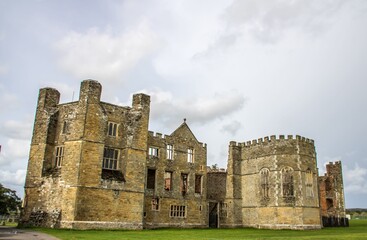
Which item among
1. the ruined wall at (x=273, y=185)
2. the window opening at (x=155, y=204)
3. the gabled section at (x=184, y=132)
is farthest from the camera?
the gabled section at (x=184, y=132)

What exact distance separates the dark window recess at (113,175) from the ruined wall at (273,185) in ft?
50.7

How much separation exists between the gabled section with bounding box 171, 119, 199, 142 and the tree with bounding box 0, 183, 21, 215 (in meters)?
16.2

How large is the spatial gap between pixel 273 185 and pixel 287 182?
4.98 feet

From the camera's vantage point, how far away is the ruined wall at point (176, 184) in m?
34.3

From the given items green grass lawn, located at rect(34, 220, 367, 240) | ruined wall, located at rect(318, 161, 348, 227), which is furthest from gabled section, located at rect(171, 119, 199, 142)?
ruined wall, located at rect(318, 161, 348, 227)

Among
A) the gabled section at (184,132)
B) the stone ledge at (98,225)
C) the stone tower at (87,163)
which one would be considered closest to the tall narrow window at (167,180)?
the gabled section at (184,132)

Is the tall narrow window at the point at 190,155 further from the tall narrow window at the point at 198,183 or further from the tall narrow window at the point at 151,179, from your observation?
the tall narrow window at the point at 151,179

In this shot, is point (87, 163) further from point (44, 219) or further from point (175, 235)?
point (175, 235)

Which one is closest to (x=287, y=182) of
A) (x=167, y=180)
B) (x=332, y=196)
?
(x=167, y=180)

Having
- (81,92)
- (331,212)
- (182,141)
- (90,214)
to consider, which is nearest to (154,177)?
(182,141)

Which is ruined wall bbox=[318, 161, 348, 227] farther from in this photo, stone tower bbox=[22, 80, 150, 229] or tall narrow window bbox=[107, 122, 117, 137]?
tall narrow window bbox=[107, 122, 117, 137]

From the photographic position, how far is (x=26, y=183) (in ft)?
98.1

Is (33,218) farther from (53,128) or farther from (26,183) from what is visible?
(53,128)

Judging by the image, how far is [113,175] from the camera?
1163 inches
